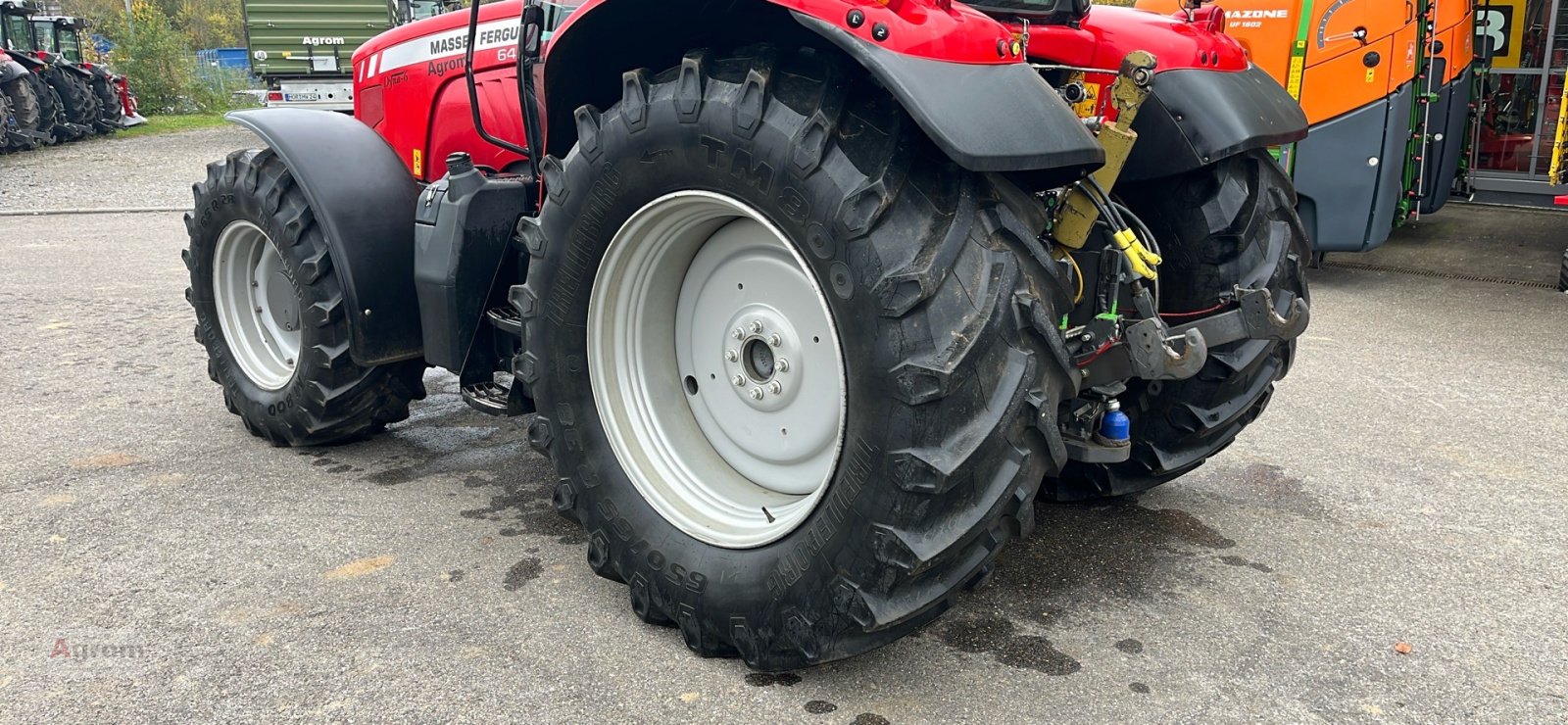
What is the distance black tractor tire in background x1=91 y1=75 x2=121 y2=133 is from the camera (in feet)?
68.0

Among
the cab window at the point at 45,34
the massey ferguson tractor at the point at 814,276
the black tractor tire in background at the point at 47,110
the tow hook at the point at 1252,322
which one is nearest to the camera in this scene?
the massey ferguson tractor at the point at 814,276

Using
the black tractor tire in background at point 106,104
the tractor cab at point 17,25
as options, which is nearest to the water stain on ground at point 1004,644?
the tractor cab at point 17,25

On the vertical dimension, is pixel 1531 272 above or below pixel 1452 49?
below

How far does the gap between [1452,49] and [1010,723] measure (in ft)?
23.2

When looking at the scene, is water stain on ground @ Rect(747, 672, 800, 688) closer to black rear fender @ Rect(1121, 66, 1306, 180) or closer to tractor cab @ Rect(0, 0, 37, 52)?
black rear fender @ Rect(1121, 66, 1306, 180)

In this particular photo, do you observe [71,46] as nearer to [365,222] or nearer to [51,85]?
[51,85]

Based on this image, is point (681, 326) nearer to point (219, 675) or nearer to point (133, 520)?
point (219, 675)

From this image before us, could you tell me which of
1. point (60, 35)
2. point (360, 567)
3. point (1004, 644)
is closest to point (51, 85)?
point (60, 35)

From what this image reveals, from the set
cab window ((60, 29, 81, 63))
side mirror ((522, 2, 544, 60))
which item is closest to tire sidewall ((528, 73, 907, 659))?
side mirror ((522, 2, 544, 60))

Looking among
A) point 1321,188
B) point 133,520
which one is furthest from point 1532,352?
point 133,520

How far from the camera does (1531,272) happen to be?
8.04 metres

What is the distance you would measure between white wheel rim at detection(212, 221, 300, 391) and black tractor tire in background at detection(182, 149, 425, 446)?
36 millimetres

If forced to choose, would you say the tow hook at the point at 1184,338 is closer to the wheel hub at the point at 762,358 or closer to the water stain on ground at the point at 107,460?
the wheel hub at the point at 762,358

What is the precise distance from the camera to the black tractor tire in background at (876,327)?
221 cm
